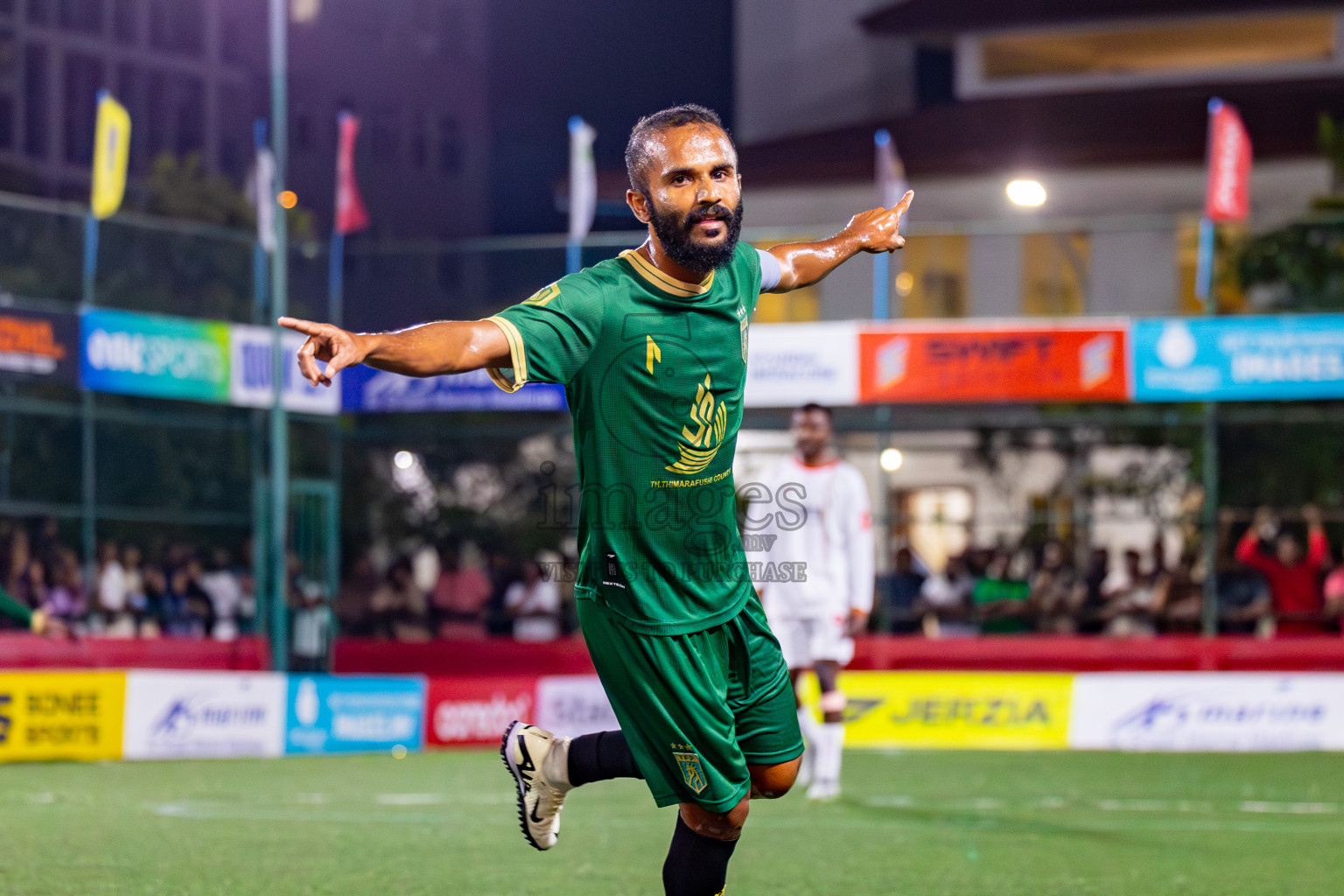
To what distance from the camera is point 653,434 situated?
4707 millimetres

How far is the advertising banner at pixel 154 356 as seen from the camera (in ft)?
57.0

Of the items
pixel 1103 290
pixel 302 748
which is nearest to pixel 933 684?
pixel 302 748

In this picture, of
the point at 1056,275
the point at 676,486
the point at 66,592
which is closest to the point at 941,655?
the point at 1056,275

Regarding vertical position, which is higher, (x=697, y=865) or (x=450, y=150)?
(x=450, y=150)

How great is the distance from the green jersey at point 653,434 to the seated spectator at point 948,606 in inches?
561

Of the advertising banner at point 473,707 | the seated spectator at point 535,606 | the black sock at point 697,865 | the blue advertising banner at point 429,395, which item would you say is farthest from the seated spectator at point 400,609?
the black sock at point 697,865

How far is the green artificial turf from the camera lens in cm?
741

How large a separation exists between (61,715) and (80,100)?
2006 inches

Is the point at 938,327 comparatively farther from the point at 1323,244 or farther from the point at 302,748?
the point at 302,748

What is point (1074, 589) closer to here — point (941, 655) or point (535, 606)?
point (941, 655)

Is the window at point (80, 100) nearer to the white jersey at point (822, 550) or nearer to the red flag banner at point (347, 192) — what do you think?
the red flag banner at point (347, 192)

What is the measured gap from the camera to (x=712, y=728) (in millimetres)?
4777

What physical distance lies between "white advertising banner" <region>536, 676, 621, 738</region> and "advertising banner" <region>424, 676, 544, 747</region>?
4.3 inches

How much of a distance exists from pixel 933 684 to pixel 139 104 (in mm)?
52224
